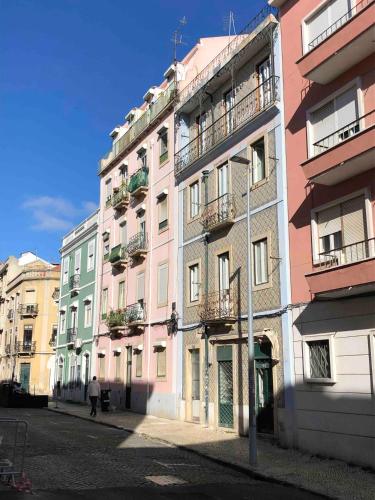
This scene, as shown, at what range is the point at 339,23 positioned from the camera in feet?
48.8

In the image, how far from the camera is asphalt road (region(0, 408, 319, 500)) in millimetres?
9266

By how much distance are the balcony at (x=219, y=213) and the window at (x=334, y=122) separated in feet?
14.8

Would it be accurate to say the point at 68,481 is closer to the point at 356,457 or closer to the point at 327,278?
the point at 356,457

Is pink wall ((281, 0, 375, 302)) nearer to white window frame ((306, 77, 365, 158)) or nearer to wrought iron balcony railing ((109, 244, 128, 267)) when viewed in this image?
white window frame ((306, 77, 365, 158))

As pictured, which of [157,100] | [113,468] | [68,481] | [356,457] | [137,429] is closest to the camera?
[68,481]

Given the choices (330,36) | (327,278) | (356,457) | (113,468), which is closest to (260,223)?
(327,278)

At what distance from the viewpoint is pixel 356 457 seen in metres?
12.6

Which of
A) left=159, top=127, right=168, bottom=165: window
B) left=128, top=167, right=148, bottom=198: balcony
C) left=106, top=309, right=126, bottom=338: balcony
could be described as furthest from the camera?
left=106, top=309, right=126, bottom=338: balcony

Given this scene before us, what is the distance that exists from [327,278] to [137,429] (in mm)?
9226

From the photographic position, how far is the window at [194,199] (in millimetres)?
22422

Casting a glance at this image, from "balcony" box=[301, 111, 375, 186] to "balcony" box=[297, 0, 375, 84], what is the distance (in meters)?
1.56

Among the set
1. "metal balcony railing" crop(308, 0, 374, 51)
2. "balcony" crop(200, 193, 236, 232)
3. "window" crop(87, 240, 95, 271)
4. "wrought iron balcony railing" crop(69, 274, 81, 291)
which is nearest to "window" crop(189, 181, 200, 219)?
"balcony" crop(200, 193, 236, 232)

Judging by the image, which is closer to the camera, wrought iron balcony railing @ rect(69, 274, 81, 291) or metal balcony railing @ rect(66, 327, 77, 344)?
metal balcony railing @ rect(66, 327, 77, 344)

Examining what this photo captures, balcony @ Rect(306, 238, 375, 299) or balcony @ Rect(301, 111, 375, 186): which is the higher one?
balcony @ Rect(301, 111, 375, 186)
